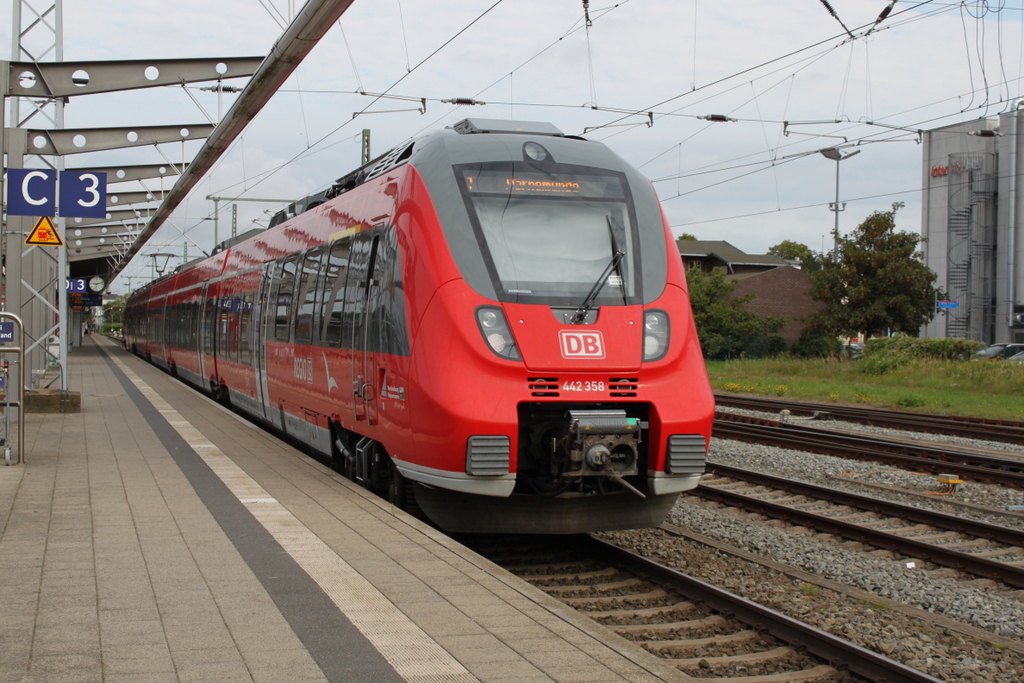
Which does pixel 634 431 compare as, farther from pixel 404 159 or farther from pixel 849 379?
pixel 849 379

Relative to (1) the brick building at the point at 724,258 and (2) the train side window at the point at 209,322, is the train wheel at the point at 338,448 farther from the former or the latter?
(1) the brick building at the point at 724,258

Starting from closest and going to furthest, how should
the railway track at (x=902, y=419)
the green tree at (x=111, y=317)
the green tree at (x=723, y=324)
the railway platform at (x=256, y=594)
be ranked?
the railway platform at (x=256, y=594)
the railway track at (x=902, y=419)
the green tree at (x=723, y=324)
the green tree at (x=111, y=317)

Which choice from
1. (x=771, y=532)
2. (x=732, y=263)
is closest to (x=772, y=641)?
(x=771, y=532)

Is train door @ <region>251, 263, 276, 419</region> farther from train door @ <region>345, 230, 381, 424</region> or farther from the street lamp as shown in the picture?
the street lamp

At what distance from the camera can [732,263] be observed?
75812 mm

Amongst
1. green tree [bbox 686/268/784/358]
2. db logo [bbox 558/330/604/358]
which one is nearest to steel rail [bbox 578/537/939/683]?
db logo [bbox 558/330/604/358]

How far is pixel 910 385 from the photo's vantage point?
2773cm

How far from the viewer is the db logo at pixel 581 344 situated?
22.7 feet

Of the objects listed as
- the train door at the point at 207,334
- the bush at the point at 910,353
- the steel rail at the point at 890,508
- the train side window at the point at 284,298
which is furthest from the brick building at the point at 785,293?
the train side window at the point at 284,298

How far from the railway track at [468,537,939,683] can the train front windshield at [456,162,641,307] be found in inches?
80.0

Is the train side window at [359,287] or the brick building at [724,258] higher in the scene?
the brick building at [724,258]

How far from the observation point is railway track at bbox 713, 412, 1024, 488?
12.2 m

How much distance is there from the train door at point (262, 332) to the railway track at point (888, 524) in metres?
6.00

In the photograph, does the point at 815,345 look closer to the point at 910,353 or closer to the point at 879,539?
the point at 910,353
